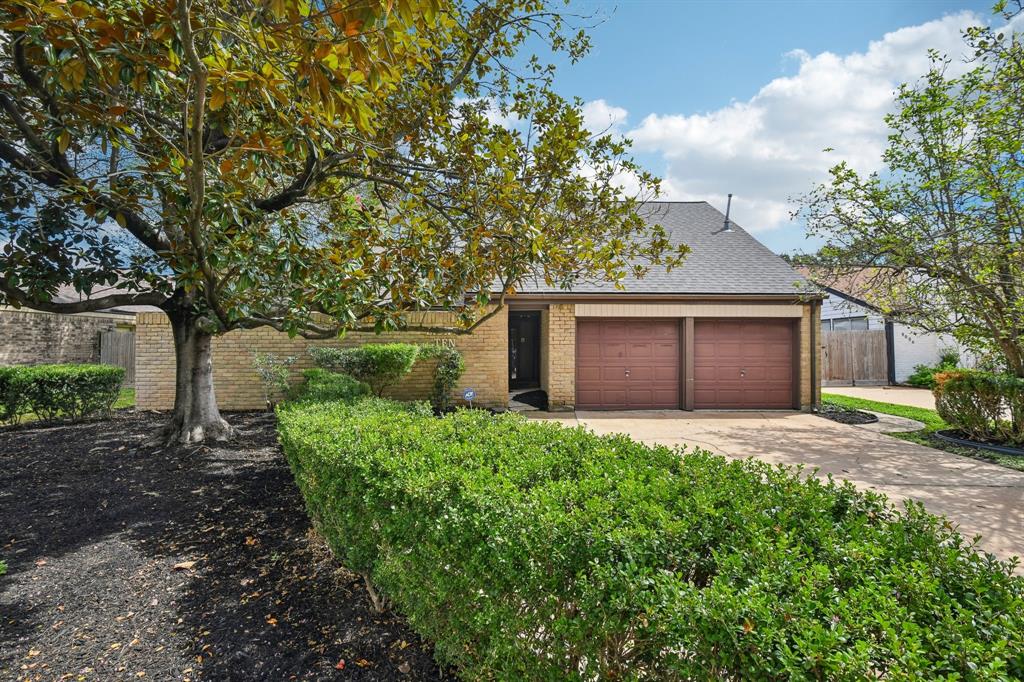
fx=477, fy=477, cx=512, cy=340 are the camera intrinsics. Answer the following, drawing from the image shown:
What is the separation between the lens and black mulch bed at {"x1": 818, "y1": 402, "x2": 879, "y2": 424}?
10.0 metres

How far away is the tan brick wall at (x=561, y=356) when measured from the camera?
11070 mm

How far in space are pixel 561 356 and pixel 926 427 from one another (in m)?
7.23

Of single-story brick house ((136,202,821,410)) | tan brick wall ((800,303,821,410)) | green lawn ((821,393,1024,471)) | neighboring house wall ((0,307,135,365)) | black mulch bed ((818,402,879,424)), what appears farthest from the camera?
neighboring house wall ((0,307,135,365))

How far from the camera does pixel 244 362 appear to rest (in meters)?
10.2

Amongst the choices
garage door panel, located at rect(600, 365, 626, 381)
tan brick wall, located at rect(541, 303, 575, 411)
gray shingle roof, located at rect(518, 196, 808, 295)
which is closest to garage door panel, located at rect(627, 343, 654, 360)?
garage door panel, located at rect(600, 365, 626, 381)

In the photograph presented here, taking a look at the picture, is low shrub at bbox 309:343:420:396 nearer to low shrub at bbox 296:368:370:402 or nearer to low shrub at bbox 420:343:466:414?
low shrub at bbox 420:343:466:414

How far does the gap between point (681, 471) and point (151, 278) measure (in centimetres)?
630

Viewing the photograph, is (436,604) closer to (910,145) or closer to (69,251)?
(69,251)

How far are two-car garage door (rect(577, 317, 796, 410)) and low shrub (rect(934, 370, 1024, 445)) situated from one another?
3471 mm

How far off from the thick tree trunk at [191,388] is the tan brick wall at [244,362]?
128 inches

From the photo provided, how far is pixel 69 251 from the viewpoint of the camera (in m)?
5.52

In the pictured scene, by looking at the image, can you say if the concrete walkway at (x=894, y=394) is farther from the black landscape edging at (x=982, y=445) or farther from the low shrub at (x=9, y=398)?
the low shrub at (x=9, y=398)

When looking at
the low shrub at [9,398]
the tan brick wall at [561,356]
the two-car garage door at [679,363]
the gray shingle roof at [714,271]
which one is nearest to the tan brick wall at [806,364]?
the two-car garage door at [679,363]

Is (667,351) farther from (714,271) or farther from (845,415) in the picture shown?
(845,415)
